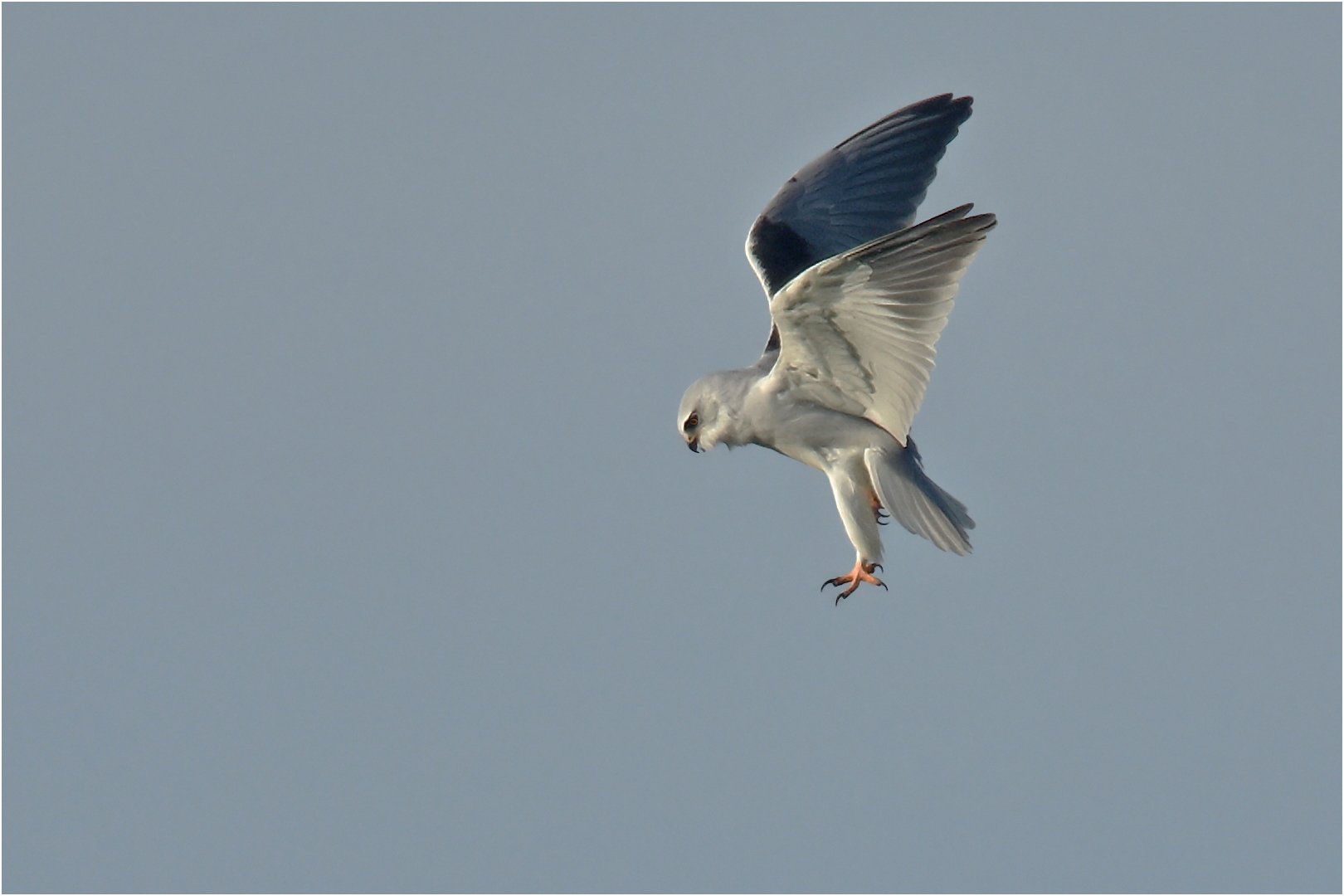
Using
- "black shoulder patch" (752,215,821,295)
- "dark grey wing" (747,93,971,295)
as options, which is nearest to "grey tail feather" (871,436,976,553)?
"black shoulder patch" (752,215,821,295)

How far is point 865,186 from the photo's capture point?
38.2ft

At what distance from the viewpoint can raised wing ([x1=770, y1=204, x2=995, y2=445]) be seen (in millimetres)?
8594

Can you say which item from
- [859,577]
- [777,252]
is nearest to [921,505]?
[859,577]

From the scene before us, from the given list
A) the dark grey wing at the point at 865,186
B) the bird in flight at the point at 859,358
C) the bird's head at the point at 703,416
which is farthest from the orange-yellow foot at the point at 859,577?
the dark grey wing at the point at 865,186

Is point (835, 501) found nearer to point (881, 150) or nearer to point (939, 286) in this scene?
point (939, 286)

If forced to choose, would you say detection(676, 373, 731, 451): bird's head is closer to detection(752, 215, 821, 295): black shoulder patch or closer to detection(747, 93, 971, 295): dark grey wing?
detection(752, 215, 821, 295): black shoulder patch

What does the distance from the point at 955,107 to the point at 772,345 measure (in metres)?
2.14

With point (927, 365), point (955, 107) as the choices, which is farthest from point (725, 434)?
point (955, 107)

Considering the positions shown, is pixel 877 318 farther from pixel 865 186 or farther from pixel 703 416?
pixel 865 186

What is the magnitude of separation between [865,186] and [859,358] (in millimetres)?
2634

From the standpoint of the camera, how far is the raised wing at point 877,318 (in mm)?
8594

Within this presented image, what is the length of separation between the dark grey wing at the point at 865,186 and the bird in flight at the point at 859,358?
1 centimetres

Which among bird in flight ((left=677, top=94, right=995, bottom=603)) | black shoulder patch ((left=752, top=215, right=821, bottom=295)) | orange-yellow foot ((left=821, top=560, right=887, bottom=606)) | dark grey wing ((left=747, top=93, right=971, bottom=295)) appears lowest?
orange-yellow foot ((left=821, top=560, right=887, bottom=606))

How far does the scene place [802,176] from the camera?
11.8 m
